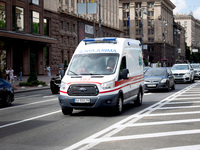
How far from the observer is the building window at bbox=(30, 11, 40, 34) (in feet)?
161

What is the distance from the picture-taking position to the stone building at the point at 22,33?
4325 centimetres

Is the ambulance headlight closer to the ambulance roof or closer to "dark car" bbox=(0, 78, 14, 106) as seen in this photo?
the ambulance roof

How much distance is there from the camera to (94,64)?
12.1 m

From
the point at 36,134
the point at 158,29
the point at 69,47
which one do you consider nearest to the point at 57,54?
the point at 69,47

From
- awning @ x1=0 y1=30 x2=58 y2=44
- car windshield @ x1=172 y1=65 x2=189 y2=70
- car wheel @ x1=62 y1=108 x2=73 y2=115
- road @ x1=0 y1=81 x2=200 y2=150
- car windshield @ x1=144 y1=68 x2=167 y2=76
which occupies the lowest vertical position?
road @ x1=0 y1=81 x2=200 y2=150

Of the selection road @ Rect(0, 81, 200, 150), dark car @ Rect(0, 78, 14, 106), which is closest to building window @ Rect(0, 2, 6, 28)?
dark car @ Rect(0, 78, 14, 106)

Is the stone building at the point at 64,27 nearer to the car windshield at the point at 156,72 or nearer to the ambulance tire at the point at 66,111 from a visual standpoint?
the car windshield at the point at 156,72

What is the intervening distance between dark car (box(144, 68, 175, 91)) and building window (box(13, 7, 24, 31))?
25818 mm

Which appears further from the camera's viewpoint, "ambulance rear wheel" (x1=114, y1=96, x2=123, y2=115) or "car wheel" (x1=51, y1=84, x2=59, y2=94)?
"car wheel" (x1=51, y1=84, x2=59, y2=94)

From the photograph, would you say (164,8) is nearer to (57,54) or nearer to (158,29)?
(158,29)

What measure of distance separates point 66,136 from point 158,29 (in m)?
105

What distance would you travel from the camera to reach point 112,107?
36.9 ft

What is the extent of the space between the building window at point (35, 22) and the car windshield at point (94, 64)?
37.8 meters

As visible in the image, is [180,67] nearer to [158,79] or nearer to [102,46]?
[158,79]
